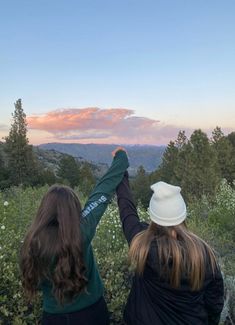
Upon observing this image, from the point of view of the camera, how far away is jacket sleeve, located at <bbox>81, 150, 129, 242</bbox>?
122 inches

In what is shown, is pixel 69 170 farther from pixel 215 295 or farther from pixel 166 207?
pixel 166 207

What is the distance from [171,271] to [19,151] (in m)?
52.0

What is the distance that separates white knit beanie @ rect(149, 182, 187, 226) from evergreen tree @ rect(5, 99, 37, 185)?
50.4 m

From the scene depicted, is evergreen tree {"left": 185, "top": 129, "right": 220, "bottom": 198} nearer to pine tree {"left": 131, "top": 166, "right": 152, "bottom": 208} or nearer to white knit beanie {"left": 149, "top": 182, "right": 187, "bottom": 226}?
pine tree {"left": 131, "top": 166, "right": 152, "bottom": 208}

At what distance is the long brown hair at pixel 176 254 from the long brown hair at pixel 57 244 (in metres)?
0.38

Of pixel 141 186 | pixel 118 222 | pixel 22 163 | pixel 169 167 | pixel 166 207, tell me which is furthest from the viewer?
pixel 22 163

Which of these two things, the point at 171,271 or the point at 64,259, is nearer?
the point at 171,271

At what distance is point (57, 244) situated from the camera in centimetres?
287

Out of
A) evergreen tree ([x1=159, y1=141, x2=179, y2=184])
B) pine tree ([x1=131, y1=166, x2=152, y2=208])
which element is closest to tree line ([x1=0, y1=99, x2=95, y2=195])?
pine tree ([x1=131, y1=166, x2=152, y2=208])

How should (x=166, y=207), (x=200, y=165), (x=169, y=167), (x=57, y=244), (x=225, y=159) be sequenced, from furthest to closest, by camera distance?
(x=169, y=167), (x=225, y=159), (x=200, y=165), (x=57, y=244), (x=166, y=207)

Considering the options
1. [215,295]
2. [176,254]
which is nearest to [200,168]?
[215,295]

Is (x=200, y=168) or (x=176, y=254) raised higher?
(x=176, y=254)

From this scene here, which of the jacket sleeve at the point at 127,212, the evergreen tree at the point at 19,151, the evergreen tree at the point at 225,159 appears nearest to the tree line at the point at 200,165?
the evergreen tree at the point at 225,159

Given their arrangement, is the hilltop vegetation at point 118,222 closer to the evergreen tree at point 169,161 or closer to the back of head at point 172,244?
the evergreen tree at point 169,161
